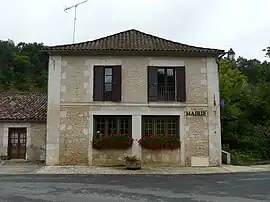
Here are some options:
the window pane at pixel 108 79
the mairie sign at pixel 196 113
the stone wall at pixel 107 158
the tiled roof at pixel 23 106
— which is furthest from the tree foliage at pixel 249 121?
the tiled roof at pixel 23 106

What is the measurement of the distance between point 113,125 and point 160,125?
2245mm

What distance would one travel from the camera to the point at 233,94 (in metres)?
27.7

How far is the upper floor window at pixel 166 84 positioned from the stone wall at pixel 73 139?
11.3 ft

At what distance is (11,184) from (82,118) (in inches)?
277

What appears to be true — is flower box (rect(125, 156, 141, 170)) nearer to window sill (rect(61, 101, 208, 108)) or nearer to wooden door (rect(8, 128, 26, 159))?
window sill (rect(61, 101, 208, 108))

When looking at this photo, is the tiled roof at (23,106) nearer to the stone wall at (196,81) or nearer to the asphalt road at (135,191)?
the stone wall at (196,81)

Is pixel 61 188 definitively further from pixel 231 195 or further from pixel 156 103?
pixel 156 103

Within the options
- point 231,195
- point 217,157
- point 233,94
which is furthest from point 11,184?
point 233,94

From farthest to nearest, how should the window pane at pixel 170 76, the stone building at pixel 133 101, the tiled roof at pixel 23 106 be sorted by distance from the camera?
the tiled roof at pixel 23 106 → the window pane at pixel 170 76 → the stone building at pixel 133 101

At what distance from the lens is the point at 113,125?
17.7m

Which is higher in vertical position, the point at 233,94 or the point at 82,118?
the point at 233,94

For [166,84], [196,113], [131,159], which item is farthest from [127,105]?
[196,113]

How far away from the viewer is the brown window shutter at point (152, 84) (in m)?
17.5

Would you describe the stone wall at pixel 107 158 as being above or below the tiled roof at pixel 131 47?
below
